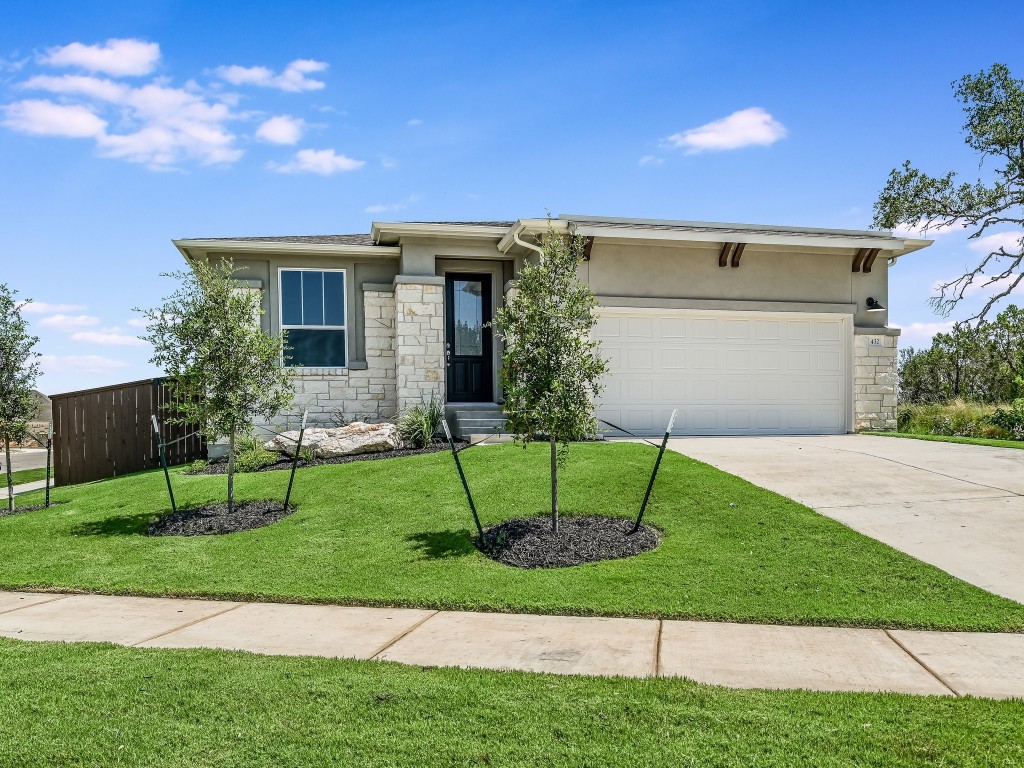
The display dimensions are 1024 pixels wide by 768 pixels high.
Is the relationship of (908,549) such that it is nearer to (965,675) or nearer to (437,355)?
(965,675)

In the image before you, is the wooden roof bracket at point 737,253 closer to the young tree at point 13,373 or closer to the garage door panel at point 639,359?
the garage door panel at point 639,359

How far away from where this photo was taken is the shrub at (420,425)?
510 inches

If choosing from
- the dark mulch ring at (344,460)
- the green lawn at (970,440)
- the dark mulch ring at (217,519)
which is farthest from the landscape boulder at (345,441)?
the green lawn at (970,440)

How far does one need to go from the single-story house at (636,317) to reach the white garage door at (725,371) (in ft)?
0.09

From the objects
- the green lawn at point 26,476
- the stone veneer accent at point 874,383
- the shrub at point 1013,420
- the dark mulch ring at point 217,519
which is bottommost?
the green lawn at point 26,476

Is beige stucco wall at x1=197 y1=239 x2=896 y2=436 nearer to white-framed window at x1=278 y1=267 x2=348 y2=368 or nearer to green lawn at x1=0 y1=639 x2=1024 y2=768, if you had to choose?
white-framed window at x1=278 y1=267 x2=348 y2=368

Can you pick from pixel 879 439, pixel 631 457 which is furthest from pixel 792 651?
pixel 879 439

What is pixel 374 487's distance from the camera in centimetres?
918

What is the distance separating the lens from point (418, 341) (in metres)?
14.0

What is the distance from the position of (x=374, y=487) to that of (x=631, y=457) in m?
3.46

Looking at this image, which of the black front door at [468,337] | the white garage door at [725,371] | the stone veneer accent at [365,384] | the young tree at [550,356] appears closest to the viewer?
the young tree at [550,356]

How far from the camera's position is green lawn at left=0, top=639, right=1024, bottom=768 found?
9.76 feet

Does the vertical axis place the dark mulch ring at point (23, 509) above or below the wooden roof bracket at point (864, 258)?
below

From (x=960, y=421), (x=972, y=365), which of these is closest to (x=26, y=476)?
(x=960, y=421)
